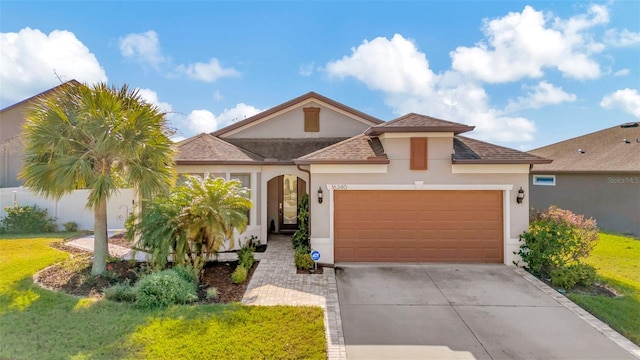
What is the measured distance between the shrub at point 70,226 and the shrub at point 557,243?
19.7 metres

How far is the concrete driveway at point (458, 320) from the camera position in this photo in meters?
4.98

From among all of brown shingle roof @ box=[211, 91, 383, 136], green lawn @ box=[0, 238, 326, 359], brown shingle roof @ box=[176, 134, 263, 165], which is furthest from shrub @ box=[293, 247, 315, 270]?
brown shingle roof @ box=[211, 91, 383, 136]

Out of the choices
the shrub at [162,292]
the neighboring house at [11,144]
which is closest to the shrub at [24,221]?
the neighboring house at [11,144]

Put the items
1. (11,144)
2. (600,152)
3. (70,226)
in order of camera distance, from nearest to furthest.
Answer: (70,226) → (600,152) → (11,144)

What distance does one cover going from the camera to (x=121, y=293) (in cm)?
664

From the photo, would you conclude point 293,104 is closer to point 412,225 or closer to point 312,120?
point 312,120

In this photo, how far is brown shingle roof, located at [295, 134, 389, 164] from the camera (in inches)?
363

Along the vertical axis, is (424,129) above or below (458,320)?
above

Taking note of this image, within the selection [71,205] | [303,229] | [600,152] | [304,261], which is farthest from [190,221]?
[600,152]

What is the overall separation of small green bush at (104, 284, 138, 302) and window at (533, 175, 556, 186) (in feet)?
72.4

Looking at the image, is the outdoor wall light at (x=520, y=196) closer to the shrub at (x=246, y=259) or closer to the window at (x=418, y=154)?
the window at (x=418, y=154)

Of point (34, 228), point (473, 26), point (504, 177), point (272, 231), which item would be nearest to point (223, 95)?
point (272, 231)

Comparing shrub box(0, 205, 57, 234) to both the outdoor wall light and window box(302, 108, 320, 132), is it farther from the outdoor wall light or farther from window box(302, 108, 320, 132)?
the outdoor wall light

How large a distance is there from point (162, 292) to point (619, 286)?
38.2ft
